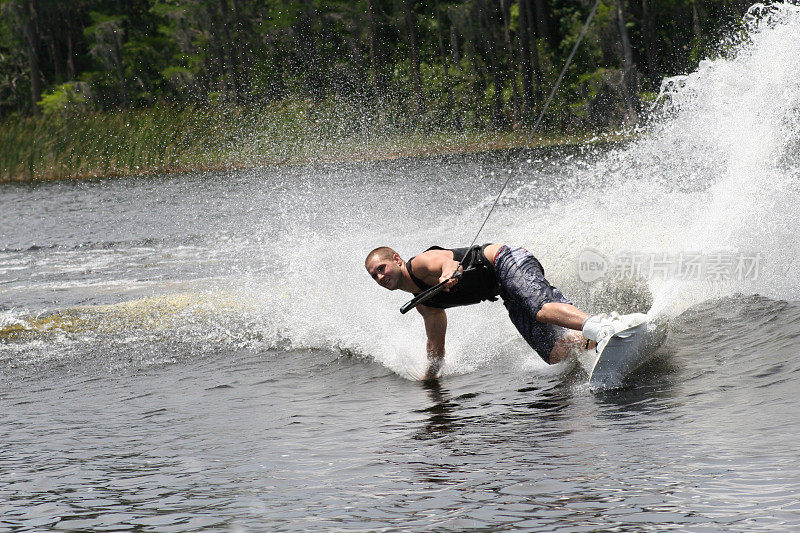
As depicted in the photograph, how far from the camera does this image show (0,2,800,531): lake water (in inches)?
179

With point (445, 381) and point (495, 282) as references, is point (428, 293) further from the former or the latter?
point (445, 381)

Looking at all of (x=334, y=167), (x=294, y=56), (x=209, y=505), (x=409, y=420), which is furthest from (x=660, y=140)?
(x=294, y=56)

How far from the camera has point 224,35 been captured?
1919 inches

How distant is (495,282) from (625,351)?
41.9 inches

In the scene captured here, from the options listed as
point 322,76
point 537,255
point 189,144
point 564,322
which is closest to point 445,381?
point 564,322

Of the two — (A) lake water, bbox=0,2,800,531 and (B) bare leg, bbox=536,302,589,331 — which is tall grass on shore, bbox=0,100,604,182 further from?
(B) bare leg, bbox=536,302,589,331

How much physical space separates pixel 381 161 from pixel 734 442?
102 ft

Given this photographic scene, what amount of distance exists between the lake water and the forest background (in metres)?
21.3

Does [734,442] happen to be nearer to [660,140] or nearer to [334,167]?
[660,140]

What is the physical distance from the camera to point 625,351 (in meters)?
6.16

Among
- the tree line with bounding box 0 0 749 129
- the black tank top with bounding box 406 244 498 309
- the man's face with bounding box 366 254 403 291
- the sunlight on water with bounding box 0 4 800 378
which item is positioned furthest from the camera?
the tree line with bounding box 0 0 749 129

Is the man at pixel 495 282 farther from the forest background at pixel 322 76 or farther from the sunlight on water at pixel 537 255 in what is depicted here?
the forest background at pixel 322 76

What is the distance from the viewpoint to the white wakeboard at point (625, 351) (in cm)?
604

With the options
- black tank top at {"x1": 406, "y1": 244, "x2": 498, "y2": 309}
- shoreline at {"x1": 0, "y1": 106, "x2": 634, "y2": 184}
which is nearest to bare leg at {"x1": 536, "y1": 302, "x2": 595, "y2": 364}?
black tank top at {"x1": 406, "y1": 244, "x2": 498, "y2": 309}
